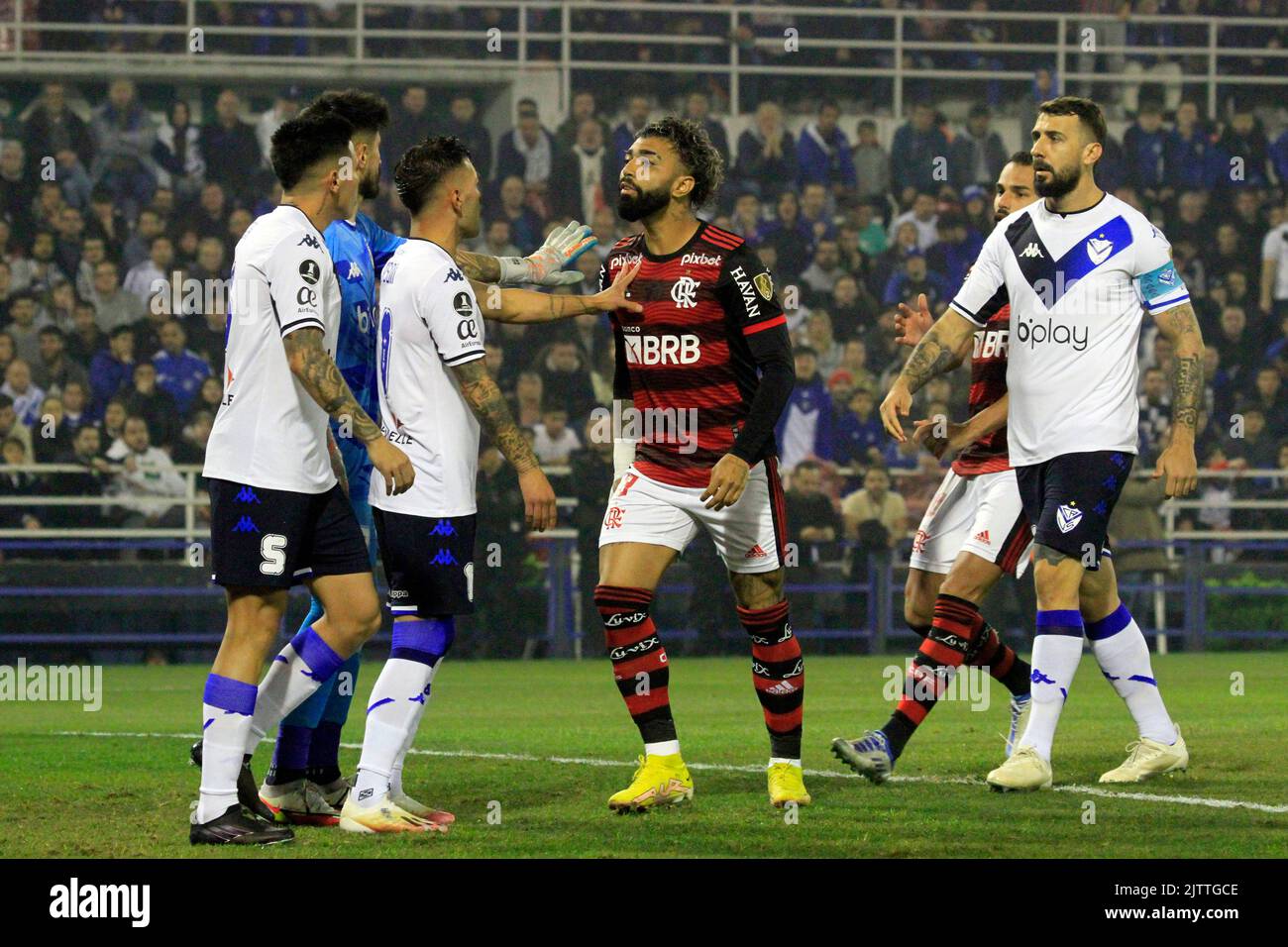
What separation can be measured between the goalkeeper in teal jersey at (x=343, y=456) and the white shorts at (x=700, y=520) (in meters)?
Answer: 0.99

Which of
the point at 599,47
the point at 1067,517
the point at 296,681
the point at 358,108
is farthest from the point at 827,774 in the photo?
the point at 599,47

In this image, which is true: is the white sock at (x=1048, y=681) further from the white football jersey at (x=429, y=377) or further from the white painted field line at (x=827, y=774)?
the white football jersey at (x=429, y=377)

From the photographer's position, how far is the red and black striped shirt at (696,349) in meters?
6.62

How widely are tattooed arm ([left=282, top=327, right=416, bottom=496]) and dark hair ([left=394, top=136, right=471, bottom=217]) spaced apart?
33.0 inches

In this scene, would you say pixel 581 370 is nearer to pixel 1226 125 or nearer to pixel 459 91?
pixel 459 91

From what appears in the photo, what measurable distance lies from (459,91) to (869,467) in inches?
275

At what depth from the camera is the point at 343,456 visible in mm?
6582

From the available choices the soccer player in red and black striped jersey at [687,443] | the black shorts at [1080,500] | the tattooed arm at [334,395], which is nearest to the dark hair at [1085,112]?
the black shorts at [1080,500]

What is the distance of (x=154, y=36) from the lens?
19562 mm

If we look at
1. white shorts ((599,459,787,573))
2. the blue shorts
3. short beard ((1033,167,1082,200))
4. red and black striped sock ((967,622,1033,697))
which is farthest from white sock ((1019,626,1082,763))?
the blue shorts

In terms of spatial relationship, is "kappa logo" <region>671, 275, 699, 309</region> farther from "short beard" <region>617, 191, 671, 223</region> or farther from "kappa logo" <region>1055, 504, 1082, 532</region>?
"kappa logo" <region>1055, 504, 1082, 532</region>

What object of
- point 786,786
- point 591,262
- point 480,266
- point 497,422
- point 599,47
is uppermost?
point 599,47

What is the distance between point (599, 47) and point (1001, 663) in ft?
46.2

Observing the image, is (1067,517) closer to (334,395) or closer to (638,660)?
(638,660)
